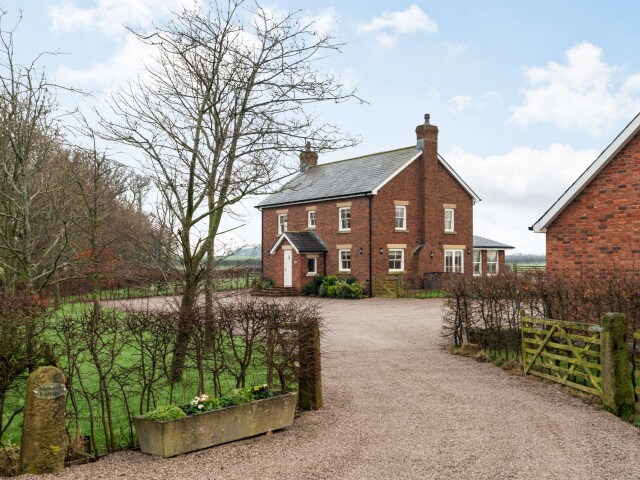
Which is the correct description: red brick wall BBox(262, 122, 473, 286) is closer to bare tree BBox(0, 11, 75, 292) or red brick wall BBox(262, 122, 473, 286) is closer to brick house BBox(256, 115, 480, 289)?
brick house BBox(256, 115, 480, 289)

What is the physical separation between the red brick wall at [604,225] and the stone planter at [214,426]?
10.8 m

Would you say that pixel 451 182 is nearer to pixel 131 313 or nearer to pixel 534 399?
pixel 534 399

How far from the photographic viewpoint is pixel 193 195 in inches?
500

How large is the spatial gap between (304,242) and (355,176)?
5.33m

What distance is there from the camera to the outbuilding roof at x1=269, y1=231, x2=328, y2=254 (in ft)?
124

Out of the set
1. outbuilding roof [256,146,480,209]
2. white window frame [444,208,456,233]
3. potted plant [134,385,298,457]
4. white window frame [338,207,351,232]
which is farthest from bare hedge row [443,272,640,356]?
white window frame [444,208,456,233]

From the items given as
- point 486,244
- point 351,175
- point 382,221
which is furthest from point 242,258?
point 486,244

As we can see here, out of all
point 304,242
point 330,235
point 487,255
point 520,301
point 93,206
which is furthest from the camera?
point 487,255

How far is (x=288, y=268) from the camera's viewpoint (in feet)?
128

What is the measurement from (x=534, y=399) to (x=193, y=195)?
7767 mm

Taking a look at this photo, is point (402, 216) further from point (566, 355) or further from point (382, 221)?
point (566, 355)

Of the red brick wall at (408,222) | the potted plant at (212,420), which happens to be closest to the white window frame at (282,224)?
the red brick wall at (408,222)

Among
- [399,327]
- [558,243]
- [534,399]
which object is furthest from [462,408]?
[399,327]

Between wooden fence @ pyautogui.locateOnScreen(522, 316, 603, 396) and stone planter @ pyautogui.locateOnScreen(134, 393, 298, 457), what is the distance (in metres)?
5.57
